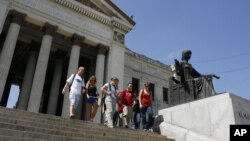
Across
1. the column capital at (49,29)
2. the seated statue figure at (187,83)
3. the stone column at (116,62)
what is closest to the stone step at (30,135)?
the seated statue figure at (187,83)

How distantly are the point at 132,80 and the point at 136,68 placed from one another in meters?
1.33

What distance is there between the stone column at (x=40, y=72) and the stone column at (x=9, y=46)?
163 centimetres

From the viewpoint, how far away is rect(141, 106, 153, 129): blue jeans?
30.3ft

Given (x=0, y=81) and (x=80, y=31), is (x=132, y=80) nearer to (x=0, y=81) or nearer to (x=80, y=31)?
(x=80, y=31)

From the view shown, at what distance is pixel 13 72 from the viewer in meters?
24.2

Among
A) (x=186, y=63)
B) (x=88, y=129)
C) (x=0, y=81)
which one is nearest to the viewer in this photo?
(x=88, y=129)

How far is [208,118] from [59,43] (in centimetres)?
1541

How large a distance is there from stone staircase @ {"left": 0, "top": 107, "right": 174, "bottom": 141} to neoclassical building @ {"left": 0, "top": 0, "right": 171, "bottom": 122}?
28.8 ft

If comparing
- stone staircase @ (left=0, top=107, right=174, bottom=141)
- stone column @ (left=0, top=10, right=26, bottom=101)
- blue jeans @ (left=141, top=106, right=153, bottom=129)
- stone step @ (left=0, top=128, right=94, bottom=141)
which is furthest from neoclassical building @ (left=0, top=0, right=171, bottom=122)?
stone step @ (left=0, top=128, right=94, bottom=141)

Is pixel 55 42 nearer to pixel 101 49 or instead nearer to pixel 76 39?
pixel 76 39

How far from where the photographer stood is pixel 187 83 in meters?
9.23

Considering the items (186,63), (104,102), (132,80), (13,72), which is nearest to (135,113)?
(104,102)

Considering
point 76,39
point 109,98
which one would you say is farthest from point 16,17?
point 109,98

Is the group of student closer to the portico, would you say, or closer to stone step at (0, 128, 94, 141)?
stone step at (0, 128, 94, 141)
